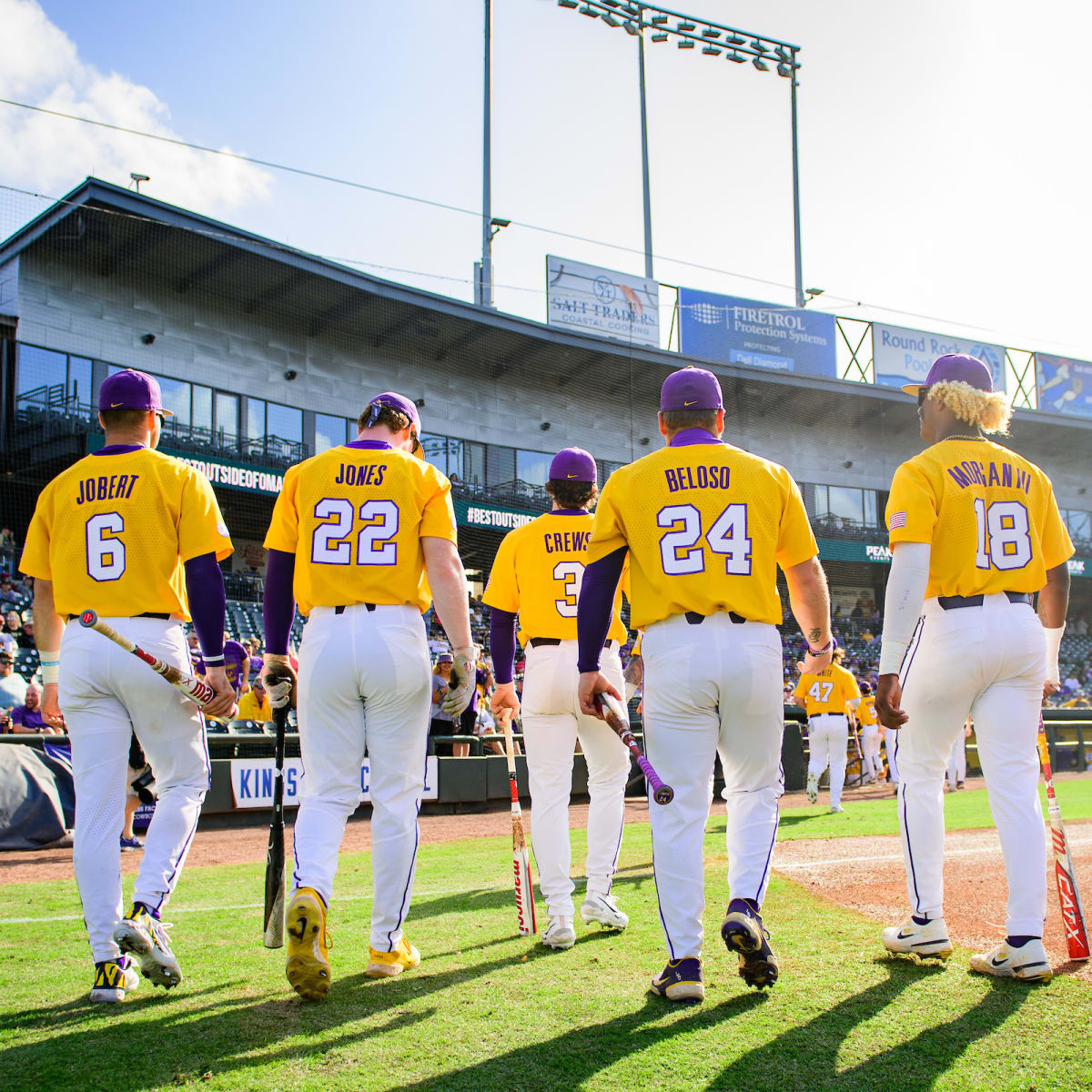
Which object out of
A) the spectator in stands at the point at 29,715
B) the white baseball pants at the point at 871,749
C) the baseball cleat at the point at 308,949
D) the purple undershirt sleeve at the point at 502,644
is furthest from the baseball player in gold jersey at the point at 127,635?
the white baseball pants at the point at 871,749

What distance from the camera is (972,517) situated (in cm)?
398

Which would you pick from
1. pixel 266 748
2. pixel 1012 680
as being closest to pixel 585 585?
pixel 1012 680

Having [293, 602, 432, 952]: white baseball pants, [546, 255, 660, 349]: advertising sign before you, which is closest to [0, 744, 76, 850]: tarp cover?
[293, 602, 432, 952]: white baseball pants

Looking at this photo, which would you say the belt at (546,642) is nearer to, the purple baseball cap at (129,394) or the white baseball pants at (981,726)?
the white baseball pants at (981,726)

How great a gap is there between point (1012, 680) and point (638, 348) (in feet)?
92.1

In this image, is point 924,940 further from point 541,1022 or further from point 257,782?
point 257,782

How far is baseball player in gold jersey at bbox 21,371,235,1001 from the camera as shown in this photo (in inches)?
146

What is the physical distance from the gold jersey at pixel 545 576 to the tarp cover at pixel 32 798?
6.31 meters

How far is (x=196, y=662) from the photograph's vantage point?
34.6 feet

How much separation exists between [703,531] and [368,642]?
4.35 ft

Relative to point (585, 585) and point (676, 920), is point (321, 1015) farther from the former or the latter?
point (585, 585)

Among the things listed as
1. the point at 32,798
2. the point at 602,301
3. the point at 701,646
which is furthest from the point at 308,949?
the point at 602,301

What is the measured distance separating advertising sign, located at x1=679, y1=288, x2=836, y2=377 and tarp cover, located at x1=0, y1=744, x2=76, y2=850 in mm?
26267

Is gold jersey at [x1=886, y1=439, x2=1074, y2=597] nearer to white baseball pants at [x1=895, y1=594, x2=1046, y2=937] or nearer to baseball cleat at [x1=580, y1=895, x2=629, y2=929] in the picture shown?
white baseball pants at [x1=895, y1=594, x2=1046, y2=937]
